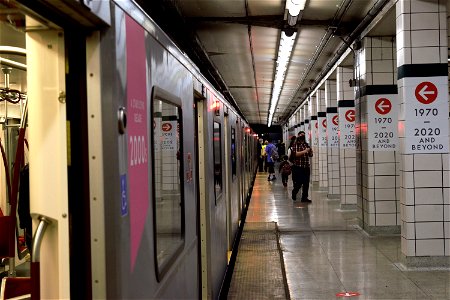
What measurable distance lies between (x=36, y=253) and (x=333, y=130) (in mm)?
11967

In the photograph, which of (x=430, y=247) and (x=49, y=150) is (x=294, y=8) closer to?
(x=430, y=247)

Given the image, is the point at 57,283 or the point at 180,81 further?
the point at 180,81

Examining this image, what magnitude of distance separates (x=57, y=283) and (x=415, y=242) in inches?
207

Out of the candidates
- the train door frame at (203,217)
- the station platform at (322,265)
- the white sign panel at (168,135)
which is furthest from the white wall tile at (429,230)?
the white sign panel at (168,135)

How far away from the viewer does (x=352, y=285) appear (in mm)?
5656

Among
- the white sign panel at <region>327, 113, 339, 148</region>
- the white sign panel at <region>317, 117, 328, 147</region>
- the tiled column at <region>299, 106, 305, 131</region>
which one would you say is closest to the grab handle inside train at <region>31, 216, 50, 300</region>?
the white sign panel at <region>327, 113, 339, 148</region>

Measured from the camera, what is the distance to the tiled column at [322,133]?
1477 cm

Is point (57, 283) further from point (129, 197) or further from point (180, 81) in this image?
point (180, 81)

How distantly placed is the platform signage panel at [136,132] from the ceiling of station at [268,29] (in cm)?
481

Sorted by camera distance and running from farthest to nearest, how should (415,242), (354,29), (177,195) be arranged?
(354,29), (415,242), (177,195)

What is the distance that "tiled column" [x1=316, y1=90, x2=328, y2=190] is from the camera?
1477cm

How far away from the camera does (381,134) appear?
8.30 m

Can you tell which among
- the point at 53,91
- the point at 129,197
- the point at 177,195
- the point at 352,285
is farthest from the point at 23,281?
the point at 352,285

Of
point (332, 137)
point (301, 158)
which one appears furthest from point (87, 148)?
point (332, 137)
